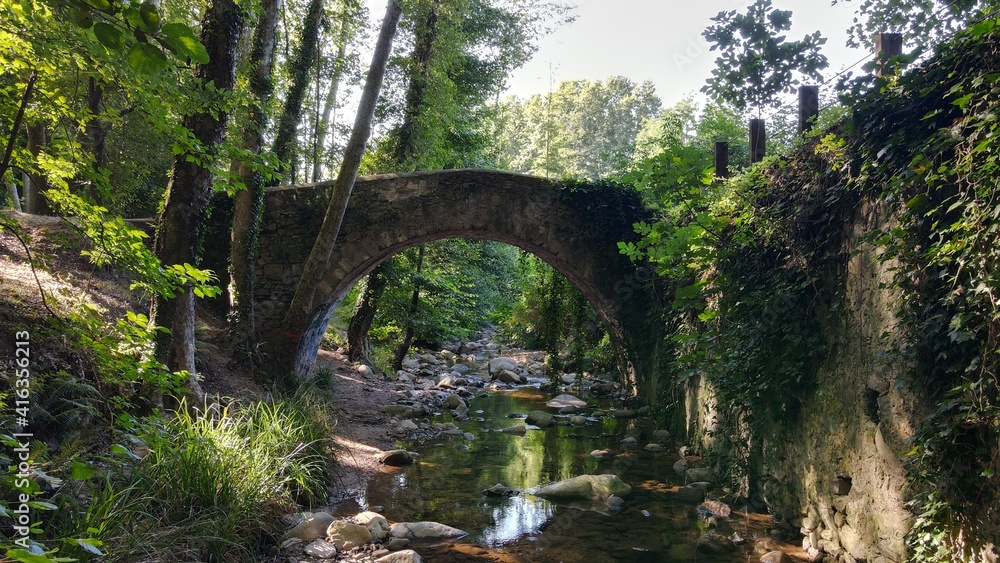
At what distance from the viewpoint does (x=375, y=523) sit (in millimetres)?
4086

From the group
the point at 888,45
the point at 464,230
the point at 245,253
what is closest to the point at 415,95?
the point at 464,230

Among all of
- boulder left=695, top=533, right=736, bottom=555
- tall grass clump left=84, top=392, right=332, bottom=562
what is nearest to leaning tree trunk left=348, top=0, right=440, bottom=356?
tall grass clump left=84, top=392, right=332, bottom=562

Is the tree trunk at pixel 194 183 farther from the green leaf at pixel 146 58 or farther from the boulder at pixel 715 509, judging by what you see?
the boulder at pixel 715 509

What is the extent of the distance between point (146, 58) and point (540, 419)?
7311mm

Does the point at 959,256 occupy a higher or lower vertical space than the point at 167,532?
higher

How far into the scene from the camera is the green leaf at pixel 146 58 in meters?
1.07

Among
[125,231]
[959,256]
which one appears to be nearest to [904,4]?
[959,256]

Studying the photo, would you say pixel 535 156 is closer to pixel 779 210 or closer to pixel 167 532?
pixel 779 210

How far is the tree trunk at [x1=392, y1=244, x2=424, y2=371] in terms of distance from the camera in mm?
10883

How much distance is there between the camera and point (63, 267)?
6.19 meters

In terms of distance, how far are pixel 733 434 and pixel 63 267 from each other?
676 cm

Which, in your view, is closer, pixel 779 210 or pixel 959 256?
pixel 959 256

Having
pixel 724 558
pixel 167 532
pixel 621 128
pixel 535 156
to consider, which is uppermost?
pixel 621 128

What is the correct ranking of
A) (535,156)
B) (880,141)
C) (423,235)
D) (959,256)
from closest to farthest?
(959,256)
(880,141)
(423,235)
(535,156)
